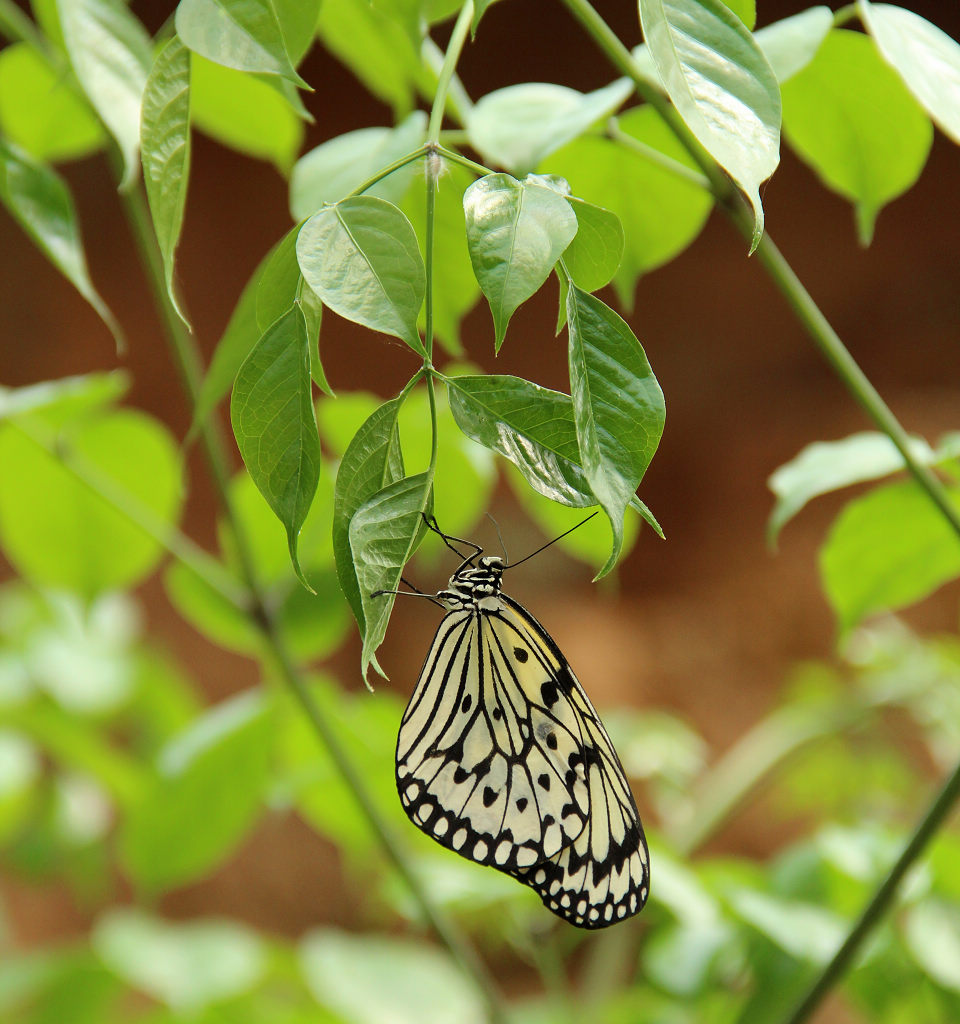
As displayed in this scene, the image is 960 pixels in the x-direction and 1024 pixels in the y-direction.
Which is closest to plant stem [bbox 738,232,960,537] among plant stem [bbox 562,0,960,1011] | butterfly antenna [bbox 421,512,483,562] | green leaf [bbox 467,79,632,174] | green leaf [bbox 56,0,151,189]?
plant stem [bbox 562,0,960,1011]

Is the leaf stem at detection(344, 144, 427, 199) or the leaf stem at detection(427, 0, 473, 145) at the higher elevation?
the leaf stem at detection(427, 0, 473, 145)

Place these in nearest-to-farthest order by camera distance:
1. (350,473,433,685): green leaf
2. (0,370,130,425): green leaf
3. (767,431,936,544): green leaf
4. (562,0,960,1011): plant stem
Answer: (350,473,433,685): green leaf
(562,0,960,1011): plant stem
(767,431,936,544): green leaf
(0,370,130,425): green leaf

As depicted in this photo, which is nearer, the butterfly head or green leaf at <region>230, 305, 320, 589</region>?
green leaf at <region>230, 305, 320, 589</region>

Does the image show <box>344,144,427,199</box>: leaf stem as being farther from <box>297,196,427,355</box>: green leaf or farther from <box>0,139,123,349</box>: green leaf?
<box>0,139,123,349</box>: green leaf

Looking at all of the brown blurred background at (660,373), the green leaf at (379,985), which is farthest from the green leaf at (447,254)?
the brown blurred background at (660,373)

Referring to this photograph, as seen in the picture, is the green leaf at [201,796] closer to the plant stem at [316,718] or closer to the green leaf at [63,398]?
the plant stem at [316,718]

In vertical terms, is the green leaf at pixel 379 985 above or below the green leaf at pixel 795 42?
below
